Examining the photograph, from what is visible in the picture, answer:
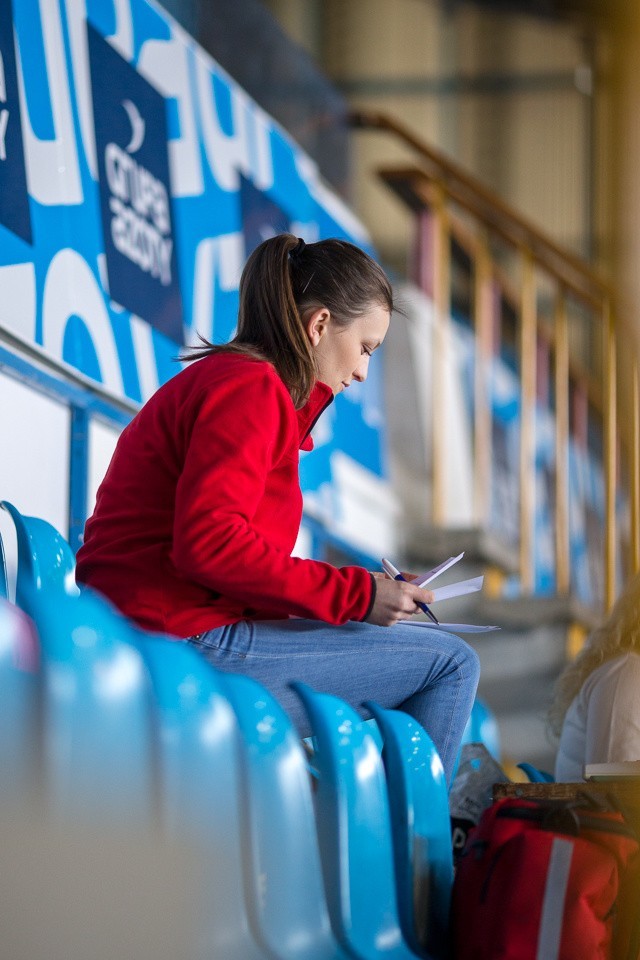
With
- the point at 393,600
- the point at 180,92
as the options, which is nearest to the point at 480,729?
the point at 393,600

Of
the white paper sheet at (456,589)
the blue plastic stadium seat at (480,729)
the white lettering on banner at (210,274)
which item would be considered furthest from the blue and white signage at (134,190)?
the white paper sheet at (456,589)

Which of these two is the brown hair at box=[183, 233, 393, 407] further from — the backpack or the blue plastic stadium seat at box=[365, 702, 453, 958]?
the backpack

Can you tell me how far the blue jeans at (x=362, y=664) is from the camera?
4.78 ft

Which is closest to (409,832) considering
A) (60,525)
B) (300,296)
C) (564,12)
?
(300,296)

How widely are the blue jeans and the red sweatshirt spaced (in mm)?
40

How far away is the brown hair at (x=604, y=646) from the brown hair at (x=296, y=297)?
72cm

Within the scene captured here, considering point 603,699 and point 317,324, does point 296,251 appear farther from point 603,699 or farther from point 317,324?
point 603,699

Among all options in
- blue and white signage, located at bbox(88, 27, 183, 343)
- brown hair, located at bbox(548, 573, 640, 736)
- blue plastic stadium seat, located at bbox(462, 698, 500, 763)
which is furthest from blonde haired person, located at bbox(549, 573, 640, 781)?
blue and white signage, located at bbox(88, 27, 183, 343)

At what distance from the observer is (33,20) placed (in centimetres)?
228

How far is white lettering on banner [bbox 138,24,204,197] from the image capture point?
282 centimetres

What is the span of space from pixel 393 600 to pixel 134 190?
4.91 ft

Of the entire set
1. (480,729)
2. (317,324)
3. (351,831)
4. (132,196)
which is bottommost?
(480,729)

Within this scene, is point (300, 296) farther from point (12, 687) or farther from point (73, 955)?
point (73, 955)

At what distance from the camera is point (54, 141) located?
7.62ft
